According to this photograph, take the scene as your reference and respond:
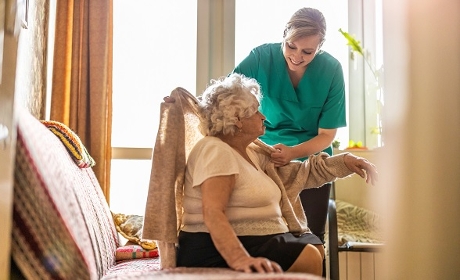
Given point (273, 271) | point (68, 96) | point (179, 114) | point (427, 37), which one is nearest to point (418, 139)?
point (427, 37)

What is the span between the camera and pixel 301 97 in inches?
94.4

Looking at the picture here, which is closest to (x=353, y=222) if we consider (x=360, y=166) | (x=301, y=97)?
(x=301, y=97)

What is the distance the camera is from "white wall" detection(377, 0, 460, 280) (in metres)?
0.69

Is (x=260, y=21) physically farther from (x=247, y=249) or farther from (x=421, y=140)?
(x=421, y=140)

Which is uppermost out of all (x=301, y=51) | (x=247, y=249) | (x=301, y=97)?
(x=301, y=51)

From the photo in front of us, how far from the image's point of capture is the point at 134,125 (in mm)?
3379

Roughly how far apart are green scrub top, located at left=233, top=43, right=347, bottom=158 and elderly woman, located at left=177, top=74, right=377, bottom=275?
0.42 meters

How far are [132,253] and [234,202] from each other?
781 millimetres

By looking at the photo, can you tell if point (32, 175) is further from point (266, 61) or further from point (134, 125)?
point (134, 125)

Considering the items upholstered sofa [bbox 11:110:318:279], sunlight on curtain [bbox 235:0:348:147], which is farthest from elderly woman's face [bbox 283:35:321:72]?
sunlight on curtain [bbox 235:0:348:147]

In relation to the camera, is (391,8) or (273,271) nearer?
(391,8)

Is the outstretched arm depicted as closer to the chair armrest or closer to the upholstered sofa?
the chair armrest

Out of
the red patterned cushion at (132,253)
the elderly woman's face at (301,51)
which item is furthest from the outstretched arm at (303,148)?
the red patterned cushion at (132,253)

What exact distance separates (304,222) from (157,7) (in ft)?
6.55
